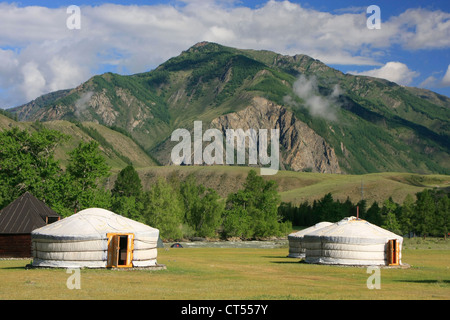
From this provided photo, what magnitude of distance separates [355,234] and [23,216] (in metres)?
20.0

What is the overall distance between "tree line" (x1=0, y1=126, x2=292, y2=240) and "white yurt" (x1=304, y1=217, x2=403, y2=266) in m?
21.2

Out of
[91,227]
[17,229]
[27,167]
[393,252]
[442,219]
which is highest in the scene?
[27,167]

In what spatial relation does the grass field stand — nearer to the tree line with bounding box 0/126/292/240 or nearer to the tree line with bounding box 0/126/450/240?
the tree line with bounding box 0/126/292/240

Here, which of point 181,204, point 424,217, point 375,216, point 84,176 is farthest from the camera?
point 375,216

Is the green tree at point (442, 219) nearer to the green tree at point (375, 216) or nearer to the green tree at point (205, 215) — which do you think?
the green tree at point (375, 216)

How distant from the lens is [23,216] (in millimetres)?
37250

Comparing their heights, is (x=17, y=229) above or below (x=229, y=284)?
above

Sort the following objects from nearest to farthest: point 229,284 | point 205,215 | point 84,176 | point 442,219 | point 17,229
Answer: point 229,284
point 17,229
point 84,176
point 205,215
point 442,219

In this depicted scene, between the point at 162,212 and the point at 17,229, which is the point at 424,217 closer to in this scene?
the point at 162,212

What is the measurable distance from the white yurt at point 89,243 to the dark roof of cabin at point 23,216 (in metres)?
8.18

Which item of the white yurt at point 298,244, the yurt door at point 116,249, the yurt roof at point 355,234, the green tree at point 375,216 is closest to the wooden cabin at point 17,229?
the yurt door at point 116,249

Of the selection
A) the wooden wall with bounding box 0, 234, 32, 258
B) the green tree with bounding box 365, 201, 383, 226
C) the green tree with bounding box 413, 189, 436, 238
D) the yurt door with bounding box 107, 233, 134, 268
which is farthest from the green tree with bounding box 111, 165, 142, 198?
the yurt door with bounding box 107, 233, 134, 268

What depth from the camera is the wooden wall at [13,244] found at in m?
36.9

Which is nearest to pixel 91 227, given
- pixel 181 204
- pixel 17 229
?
pixel 17 229
